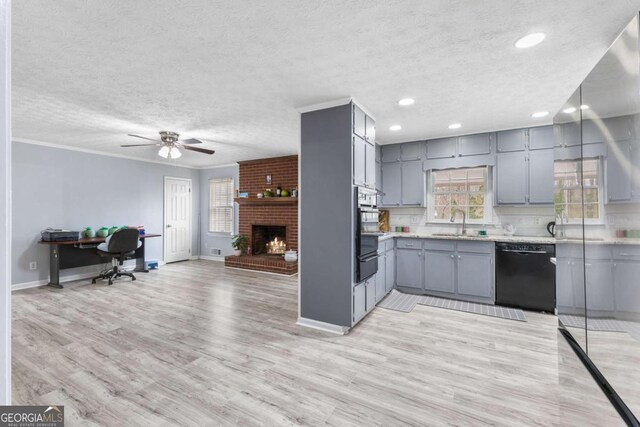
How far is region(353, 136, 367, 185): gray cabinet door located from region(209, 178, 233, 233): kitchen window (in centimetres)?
482

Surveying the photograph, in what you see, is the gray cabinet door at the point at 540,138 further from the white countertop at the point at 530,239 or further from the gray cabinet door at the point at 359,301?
the gray cabinet door at the point at 359,301

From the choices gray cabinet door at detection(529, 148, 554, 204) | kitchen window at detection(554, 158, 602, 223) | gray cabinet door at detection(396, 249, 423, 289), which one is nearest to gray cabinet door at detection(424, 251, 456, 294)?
gray cabinet door at detection(396, 249, 423, 289)

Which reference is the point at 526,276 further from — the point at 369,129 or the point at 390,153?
the point at 369,129


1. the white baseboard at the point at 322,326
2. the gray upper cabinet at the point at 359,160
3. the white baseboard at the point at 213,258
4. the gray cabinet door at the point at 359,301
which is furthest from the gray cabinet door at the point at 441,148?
the white baseboard at the point at 213,258

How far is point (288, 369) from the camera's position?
95.0 inches

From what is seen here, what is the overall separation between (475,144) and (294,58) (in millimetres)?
3301

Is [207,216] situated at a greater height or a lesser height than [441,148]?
lesser

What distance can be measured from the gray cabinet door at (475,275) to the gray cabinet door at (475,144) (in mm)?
1557

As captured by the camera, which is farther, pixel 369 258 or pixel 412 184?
pixel 412 184

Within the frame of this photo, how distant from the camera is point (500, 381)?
2258 mm

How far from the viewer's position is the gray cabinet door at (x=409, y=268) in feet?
14.6

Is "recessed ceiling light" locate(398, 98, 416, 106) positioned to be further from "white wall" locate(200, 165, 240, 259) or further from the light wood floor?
"white wall" locate(200, 165, 240, 259)

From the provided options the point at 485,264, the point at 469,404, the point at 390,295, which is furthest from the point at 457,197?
the point at 469,404

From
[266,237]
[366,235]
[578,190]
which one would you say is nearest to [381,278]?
[366,235]
